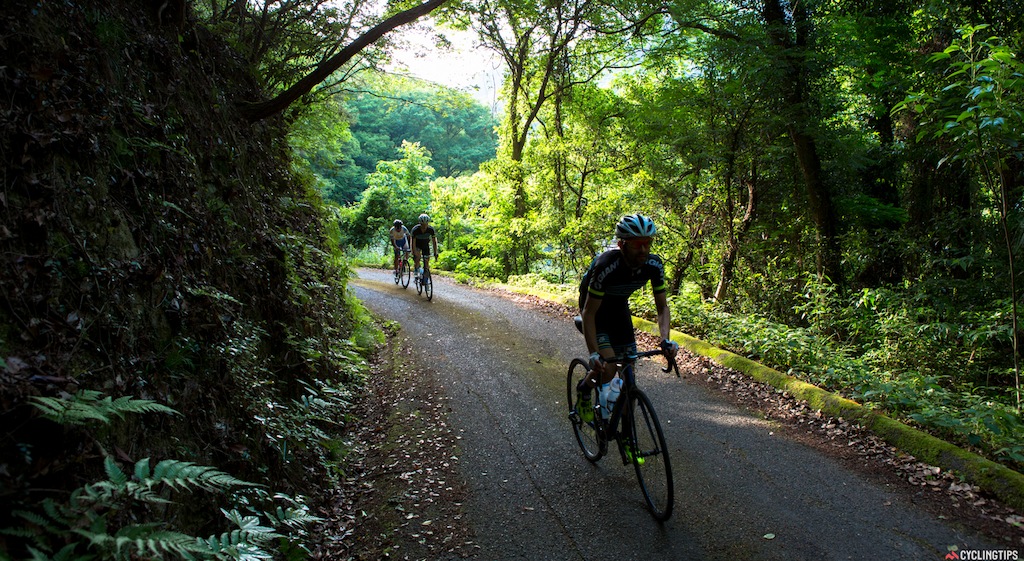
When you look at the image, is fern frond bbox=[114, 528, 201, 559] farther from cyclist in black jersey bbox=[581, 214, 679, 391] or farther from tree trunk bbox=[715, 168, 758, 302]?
tree trunk bbox=[715, 168, 758, 302]

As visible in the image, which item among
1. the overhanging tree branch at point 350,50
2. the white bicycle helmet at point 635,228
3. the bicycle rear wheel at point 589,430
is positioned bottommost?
the bicycle rear wheel at point 589,430

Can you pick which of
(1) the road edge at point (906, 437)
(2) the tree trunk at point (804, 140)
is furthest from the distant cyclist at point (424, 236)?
(2) the tree trunk at point (804, 140)

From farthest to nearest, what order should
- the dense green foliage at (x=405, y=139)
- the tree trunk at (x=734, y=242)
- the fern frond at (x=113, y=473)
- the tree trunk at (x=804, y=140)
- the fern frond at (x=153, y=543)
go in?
the dense green foliage at (x=405, y=139), the tree trunk at (x=734, y=242), the tree trunk at (x=804, y=140), the fern frond at (x=113, y=473), the fern frond at (x=153, y=543)

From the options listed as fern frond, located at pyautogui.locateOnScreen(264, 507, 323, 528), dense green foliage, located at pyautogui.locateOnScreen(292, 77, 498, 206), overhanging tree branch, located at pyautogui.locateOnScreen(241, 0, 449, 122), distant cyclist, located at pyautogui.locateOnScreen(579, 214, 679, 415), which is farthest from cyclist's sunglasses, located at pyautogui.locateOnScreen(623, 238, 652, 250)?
dense green foliage, located at pyautogui.locateOnScreen(292, 77, 498, 206)

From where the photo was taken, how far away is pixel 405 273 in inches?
659

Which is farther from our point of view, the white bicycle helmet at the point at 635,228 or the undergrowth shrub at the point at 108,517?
the white bicycle helmet at the point at 635,228

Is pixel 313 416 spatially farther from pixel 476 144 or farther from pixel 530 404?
pixel 476 144

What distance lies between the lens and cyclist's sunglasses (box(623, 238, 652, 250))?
162 inches

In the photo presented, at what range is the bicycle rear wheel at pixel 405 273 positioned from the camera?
644 inches

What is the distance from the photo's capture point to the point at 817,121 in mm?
10133

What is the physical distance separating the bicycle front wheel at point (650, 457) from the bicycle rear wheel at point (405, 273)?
1288cm

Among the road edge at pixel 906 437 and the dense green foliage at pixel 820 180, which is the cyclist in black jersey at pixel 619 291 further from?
the dense green foliage at pixel 820 180

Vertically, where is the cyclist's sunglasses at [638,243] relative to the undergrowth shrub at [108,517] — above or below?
above

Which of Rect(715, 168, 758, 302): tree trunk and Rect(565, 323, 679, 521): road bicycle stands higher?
Rect(715, 168, 758, 302): tree trunk
